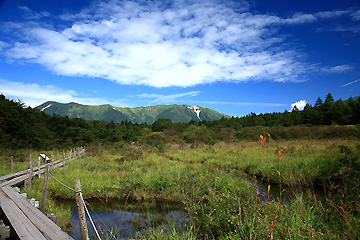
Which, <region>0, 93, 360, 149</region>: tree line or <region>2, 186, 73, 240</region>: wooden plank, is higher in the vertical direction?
<region>0, 93, 360, 149</region>: tree line

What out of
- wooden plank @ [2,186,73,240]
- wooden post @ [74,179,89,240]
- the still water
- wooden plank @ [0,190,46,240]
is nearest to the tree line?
the still water

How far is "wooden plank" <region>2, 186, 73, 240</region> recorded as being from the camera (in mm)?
3866

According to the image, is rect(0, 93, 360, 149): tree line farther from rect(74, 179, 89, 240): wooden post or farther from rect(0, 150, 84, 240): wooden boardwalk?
rect(74, 179, 89, 240): wooden post

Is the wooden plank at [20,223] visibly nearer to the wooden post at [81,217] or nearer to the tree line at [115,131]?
the wooden post at [81,217]

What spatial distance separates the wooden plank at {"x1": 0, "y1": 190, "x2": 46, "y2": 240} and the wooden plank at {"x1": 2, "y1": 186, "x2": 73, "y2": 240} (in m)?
0.10

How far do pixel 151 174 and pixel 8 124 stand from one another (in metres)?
33.6

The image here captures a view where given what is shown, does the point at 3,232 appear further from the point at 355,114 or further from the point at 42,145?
the point at 355,114

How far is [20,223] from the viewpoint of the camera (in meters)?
4.30

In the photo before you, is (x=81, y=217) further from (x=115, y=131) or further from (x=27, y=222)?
(x=115, y=131)

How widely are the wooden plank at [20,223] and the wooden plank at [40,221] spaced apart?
3.9 inches

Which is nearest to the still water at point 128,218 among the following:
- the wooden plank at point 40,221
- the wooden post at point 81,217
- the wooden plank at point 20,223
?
the wooden plank at point 40,221

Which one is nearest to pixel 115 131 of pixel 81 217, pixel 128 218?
pixel 128 218

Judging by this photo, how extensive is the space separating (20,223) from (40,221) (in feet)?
1.21

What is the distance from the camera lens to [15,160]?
1711cm
